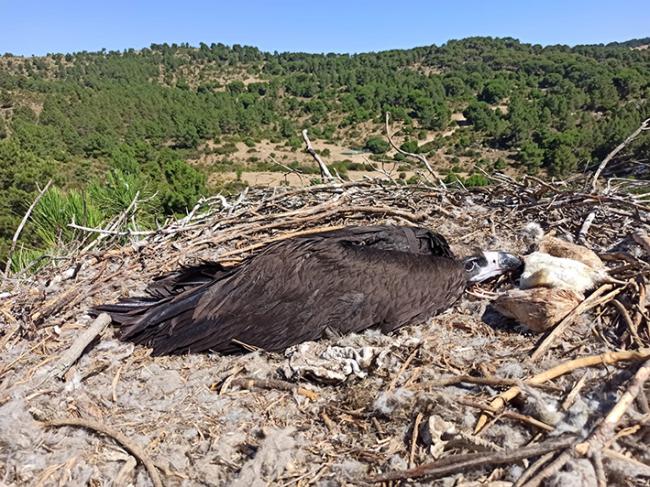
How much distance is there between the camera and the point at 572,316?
2.46m

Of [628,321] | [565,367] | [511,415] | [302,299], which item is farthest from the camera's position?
[302,299]

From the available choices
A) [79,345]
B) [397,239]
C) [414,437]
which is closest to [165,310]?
[79,345]

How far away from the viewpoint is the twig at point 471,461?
5.49 ft

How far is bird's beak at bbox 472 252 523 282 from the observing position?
3.07 m

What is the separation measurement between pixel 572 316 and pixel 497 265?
0.71 meters

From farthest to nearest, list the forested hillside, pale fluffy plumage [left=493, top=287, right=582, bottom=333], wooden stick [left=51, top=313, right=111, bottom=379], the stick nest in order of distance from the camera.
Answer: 1. the forested hillside
2. wooden stick [left=51, top=313, right=111, bottom=379]
3. pale fluffy plumage [left=493, top=287, right=582, bottom=333]
4. the stick nest

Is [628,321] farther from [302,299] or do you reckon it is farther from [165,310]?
[165,310]

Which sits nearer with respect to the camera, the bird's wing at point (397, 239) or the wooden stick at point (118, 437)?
the wooden stick at point (118, 437)

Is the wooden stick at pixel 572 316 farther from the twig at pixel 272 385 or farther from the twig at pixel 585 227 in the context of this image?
the twig at pixel 272 385

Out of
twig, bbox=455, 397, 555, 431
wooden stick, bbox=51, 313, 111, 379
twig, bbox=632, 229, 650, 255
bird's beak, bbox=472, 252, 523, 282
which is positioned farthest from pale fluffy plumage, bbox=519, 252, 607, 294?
wooden stick, bbox=51, 313, 111, 379

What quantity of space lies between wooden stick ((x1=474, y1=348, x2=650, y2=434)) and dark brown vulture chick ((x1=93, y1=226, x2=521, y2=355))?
0.83 metres

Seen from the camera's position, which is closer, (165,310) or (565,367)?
(565,367)

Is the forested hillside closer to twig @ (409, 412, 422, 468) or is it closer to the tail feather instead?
the tail feather

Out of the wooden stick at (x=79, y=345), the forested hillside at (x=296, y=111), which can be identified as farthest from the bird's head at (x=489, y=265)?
the forested hillside at (x=296, y=111)
